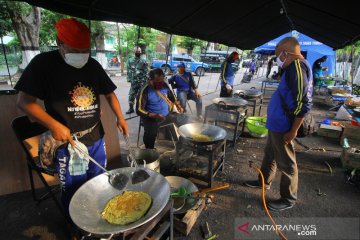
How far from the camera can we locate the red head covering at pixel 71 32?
1.63 metres

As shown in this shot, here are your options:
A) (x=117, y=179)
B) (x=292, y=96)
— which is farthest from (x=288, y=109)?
(x=117, y=179)

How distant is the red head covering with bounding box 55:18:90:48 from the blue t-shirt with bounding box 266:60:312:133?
7.03ft

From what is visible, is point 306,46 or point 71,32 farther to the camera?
point 306,46

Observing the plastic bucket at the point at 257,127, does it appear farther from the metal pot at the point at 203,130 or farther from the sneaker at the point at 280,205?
the sneaker at the point at 280,205

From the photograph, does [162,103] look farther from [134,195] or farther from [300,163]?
[300,163]

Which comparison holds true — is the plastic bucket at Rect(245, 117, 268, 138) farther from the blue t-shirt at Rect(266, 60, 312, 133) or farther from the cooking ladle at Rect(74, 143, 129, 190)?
the cooking ladle at Rect(74, 143, 129, 190)

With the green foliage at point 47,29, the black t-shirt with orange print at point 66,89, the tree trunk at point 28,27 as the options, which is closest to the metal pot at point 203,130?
the black t-shirt with orange print at point 66,89

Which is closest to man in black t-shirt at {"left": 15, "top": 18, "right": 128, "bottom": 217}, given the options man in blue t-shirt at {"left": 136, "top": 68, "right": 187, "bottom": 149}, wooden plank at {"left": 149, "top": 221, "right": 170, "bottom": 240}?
wooden plank at {"left": 149, "top": 221, "right": 170, "bottom": 240}

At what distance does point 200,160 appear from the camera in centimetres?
421

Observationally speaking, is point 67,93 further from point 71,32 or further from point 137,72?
point 137,72

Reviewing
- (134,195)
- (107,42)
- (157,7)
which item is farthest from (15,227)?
(107,42)

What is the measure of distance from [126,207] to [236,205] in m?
2.00

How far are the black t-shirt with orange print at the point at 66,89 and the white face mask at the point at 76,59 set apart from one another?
0.13ft

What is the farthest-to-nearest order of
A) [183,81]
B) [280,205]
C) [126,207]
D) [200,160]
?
[183,81] < [200,160] < [280,205] < [126,207]
